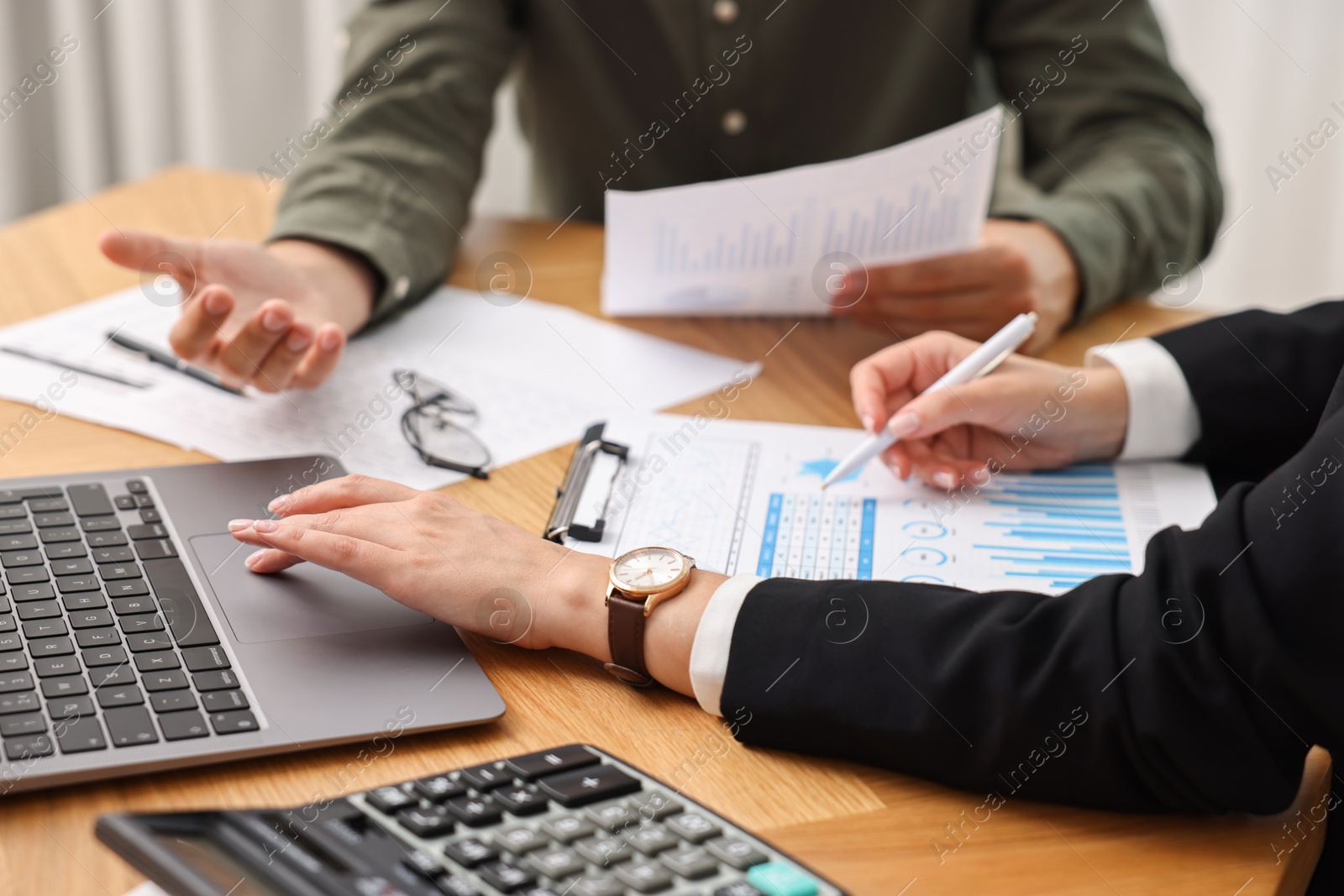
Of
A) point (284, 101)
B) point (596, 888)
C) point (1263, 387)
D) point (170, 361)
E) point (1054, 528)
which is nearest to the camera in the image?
point (596, 888)

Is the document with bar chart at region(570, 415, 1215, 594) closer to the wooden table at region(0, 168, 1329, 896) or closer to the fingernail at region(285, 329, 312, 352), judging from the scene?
the wooden table at region(0, 168, 1329, 896)

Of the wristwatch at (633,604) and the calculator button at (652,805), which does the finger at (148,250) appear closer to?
the wristwatch at (633,604)

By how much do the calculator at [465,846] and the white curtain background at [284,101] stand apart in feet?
7.05

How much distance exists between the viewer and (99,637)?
2.05ft

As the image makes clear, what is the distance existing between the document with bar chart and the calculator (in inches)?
10.6

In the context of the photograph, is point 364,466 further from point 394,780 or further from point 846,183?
point 846,183

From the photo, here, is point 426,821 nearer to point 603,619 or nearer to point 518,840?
point 518,840

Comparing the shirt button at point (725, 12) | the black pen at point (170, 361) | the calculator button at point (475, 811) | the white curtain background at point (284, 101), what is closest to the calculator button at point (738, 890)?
the calculator button at point (475, 811)

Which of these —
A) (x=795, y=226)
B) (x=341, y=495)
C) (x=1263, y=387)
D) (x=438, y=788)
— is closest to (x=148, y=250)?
(x=341, y=495)

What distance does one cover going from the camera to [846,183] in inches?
41.9

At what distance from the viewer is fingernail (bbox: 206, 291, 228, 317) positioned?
3.04ft

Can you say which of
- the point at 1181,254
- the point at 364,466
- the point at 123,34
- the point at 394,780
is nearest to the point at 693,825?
the point at 394,780

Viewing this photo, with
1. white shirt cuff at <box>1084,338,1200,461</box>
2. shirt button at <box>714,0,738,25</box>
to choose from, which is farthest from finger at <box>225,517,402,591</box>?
shirt button at <box>714,0,738,25</box>

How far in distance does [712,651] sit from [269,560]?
278 millimetres
